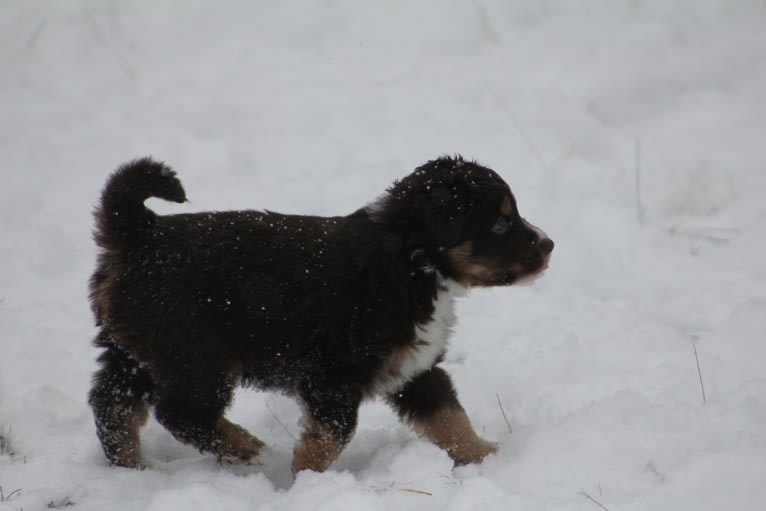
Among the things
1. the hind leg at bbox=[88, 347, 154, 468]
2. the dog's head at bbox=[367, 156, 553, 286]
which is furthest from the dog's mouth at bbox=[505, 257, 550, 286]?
the hind leg at bbox=[88, 347, 154, 468]

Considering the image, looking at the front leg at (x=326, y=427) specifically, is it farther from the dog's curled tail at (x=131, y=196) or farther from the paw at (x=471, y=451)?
the dog's curled tail at (x=131, y=196)

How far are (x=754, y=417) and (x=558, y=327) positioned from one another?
5.65 ft

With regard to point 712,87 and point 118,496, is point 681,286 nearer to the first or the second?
point 712,87

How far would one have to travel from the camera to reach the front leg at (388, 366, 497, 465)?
386 cm

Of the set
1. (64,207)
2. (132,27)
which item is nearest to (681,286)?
(64,207)

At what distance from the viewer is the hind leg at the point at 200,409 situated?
3621 millimetres

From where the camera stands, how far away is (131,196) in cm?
361

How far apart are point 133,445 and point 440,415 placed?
1377 millimetres

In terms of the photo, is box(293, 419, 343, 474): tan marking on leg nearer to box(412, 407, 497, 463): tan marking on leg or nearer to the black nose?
box(412, 407, 497, 463): tan marking on leg

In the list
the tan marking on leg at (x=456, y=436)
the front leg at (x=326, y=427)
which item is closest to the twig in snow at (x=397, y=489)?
the front leg at (x=326, y=427)

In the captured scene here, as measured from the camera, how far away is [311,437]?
3.65 metres

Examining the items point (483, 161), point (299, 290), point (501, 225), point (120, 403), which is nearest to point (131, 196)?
point (299, 290)

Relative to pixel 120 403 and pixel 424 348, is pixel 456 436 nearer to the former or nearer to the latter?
pixel 424 348

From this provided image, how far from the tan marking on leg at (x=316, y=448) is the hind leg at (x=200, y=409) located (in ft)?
1.21
